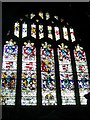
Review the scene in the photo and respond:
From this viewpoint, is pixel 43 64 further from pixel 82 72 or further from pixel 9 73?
pixel 82 72

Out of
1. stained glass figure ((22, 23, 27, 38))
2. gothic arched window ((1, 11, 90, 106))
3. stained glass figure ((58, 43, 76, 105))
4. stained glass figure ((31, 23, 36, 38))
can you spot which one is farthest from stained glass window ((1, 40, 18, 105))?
stained glass figure ((58, 43, 76, 105))

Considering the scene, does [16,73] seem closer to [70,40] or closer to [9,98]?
[9,98]

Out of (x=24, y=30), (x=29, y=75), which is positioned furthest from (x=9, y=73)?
(x=24, y=30)

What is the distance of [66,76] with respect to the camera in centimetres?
966

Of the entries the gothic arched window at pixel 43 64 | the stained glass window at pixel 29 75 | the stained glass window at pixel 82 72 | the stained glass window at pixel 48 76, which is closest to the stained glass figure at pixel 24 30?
the gothic arched window at pixel 43 64

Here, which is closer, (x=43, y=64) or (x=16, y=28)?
(x=43, y=64)

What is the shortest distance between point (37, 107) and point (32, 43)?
2.91 meters

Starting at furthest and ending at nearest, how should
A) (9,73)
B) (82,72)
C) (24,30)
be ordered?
(24,30)
(82,72)
(9,73)

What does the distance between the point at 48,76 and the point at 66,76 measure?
62 cm

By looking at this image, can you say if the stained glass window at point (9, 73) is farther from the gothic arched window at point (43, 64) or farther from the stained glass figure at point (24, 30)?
the stained glass figure at point (24, 30)

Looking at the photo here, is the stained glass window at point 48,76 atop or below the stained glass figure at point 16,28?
below

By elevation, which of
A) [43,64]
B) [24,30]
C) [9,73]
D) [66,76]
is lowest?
[66,76]

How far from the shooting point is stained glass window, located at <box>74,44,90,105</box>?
9298 mm

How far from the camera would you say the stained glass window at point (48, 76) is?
9.04 metres
